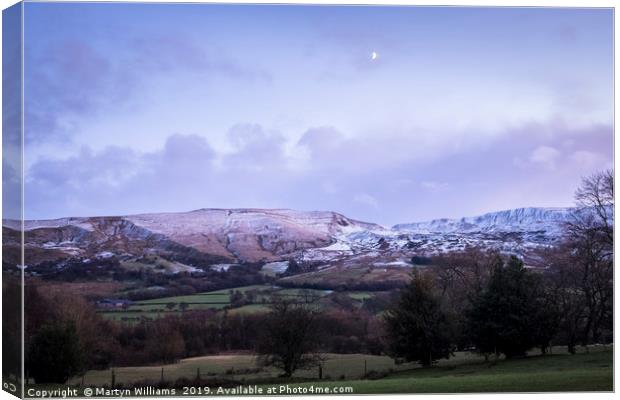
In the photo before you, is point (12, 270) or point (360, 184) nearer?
point (12, 270)

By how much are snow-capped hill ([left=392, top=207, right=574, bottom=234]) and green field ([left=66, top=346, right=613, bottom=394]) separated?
8.78 feet

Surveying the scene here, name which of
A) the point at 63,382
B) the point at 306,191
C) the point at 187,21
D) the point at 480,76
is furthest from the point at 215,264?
the point at 480,76

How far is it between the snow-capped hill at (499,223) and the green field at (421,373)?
2676mm

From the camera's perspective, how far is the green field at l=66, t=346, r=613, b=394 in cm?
1716

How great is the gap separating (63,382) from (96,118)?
5.14 meters

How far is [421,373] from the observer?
58.7 feet

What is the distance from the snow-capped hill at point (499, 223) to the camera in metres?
18.2

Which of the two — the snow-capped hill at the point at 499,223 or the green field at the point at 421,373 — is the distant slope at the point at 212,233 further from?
the green field at the point at 421,373

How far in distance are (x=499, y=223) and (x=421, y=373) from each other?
3495mm

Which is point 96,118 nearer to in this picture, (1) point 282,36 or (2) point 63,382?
(1) point 282,36

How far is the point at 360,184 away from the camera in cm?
1791

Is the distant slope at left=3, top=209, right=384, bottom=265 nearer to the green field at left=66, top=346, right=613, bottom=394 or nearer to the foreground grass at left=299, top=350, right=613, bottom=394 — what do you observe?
the green field at left=66, top=346, right=613, bottom=394

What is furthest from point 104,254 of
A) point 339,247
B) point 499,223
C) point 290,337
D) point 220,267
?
point 499,223

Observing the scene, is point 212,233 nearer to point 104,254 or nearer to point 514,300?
point 104,254
